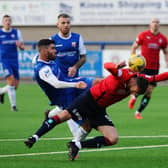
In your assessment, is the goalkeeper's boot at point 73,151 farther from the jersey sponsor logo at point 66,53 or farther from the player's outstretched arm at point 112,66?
the jersey sponsor logo at point 66,53

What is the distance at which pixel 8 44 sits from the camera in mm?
22266

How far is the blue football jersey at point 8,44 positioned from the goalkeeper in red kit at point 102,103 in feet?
34.1

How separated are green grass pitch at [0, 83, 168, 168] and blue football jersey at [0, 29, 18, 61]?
167cm

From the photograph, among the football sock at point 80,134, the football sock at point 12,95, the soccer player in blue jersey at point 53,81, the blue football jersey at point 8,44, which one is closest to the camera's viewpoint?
the football sock at point 80,134

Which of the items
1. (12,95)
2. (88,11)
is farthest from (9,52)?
(88,11)

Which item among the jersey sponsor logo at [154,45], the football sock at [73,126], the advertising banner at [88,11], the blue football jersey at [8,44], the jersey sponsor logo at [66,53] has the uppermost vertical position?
the jersey sponsor logo at [66,53]

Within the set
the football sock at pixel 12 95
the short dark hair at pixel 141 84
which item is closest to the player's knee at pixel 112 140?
the short dark hair at pixel 141 84

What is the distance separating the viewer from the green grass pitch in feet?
37.5

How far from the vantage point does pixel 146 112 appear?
2041 centimetres

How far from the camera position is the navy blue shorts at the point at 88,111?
11.6m

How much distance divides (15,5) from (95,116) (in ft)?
100

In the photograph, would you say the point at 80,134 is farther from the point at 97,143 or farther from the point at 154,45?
the point at 154,45

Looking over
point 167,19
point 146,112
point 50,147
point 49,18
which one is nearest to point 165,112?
point 146,112

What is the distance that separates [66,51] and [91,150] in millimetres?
2614
